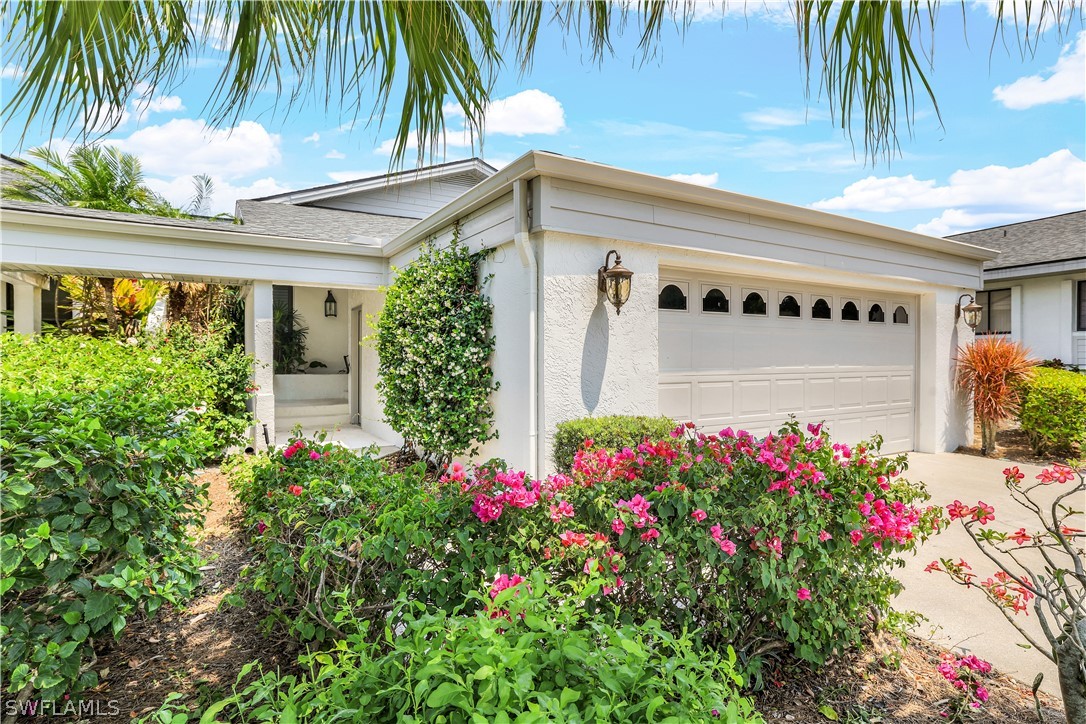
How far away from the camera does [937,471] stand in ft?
22.6

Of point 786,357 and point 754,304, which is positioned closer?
point 754,304

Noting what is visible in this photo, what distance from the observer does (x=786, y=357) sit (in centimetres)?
669

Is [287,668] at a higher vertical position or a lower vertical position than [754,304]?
lower

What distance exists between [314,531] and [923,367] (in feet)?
29.5

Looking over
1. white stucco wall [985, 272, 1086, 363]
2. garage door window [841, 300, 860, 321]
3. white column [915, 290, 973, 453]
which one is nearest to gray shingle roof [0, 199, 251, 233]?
garage door window [841, 300, 860, 321]

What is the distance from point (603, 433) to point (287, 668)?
8.79 ft

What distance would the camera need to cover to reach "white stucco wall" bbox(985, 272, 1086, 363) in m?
11.3

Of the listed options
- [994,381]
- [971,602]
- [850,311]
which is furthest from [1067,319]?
[971,602]

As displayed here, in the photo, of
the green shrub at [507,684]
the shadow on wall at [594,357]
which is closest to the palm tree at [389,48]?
the green shrub at [507,684]

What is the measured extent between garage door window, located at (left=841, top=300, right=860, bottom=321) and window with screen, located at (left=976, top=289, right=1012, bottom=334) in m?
7.78

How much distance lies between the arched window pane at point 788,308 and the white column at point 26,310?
38.1 ft

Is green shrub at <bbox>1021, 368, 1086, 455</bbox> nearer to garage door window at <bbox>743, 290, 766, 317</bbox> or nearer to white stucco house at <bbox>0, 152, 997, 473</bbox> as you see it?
white stucco house at <bbox>0, 152, 997, 473</bbox>

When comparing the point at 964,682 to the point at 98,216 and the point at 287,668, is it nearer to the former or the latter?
the point at 287,668

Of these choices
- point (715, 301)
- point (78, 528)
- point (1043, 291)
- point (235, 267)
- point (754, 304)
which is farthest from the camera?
point (1043, 291)
